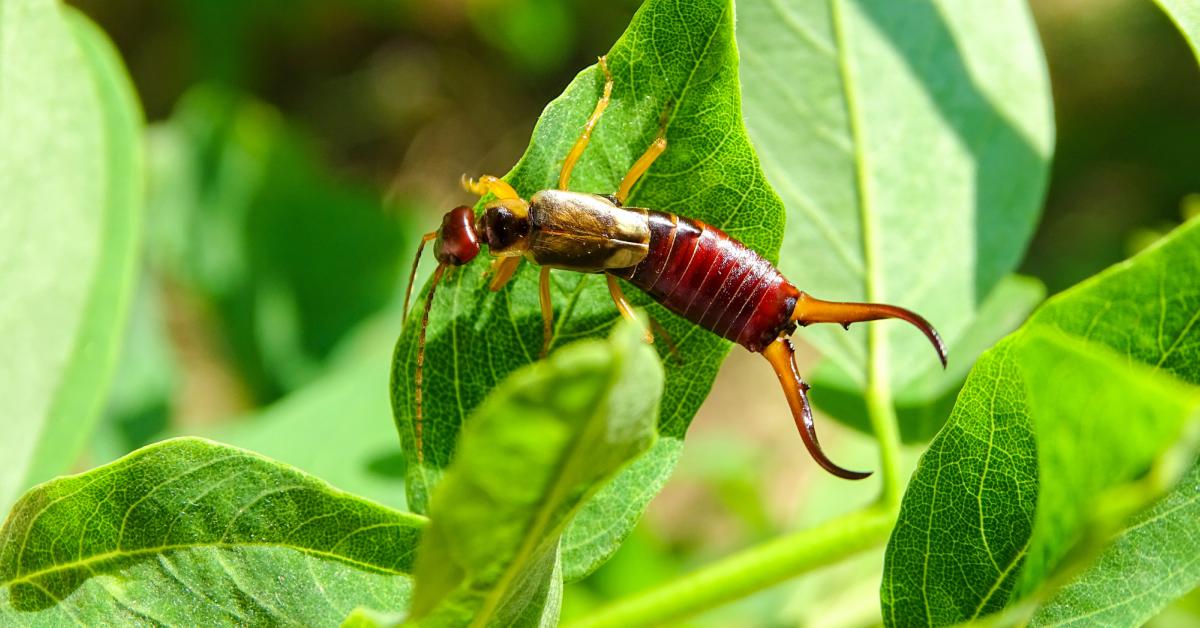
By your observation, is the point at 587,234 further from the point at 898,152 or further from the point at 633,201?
the point at 898,152

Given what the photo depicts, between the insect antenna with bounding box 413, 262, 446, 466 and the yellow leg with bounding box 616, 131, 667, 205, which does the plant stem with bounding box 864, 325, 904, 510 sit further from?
the insect antenna with bounding box 413, 262, 446, 466

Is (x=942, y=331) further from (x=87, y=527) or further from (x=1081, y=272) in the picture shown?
(x=1081, y=272)

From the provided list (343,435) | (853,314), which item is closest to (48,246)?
(343,435)

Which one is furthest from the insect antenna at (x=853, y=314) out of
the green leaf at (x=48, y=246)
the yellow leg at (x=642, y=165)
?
the green leaf at (x=48, y=246)

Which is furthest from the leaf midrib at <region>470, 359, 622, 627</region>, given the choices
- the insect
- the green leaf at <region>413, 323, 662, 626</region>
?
the insect

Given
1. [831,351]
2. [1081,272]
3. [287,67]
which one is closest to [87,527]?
[831,351]

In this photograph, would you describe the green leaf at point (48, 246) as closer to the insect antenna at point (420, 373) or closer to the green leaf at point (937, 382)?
the insect antenna at point (420, 373)
